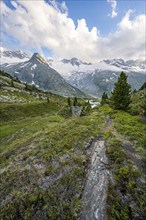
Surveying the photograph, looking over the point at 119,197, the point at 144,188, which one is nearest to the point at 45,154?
the point at 119,197

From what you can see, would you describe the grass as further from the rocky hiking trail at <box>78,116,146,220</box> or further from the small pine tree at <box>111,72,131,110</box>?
the small pine tree at <box>111,72,131,110</box>

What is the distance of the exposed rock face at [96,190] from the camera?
9.38m

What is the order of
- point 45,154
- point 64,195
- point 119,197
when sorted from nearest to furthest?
point 119,197, point 64,195, point 45,154

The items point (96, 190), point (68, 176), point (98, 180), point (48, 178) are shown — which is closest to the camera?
point (96, 190)

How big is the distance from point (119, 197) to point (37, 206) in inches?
219

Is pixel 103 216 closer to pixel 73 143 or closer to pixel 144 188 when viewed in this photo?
pixel 144 188

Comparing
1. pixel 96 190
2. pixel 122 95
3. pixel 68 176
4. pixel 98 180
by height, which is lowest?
pixel 68 176

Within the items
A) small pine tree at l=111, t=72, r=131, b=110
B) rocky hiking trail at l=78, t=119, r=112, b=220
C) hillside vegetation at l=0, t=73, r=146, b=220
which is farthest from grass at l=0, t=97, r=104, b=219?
small pine tree at l=111, t=72, r=131, b=110

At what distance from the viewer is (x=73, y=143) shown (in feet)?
56.6

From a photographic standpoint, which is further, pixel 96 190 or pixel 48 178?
pixel 48 178

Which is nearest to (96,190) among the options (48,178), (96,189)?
(96,189)

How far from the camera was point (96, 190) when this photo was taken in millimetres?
10852

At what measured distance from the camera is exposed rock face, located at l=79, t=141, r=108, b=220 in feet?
30.8

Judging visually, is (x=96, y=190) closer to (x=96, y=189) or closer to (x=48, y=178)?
(x=96, y=189)
